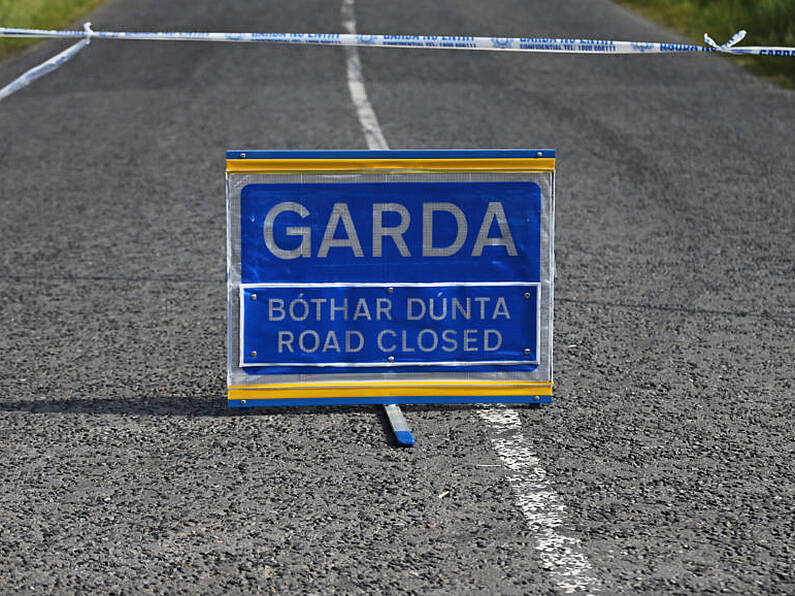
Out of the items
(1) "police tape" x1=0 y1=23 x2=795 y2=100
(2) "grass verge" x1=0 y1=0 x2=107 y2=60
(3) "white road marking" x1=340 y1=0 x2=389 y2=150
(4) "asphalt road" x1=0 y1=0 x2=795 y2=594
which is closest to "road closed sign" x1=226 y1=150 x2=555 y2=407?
(4) "asphalt road" x1=0 y1=0 x2=795 y2=594

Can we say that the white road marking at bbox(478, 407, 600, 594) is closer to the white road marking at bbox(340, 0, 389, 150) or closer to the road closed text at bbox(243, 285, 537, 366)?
the road closed text at bbox(243, 285, 537, 366)

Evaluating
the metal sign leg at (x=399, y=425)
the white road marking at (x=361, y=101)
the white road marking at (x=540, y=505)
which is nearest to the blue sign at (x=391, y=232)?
the metal sign leg at (x=399, y=425)

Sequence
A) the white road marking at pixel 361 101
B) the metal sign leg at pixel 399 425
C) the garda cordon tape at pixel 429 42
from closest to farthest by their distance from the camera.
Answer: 1. the metal sign leg at pixel 399 425
2. the garda cordon tape at pixel 429 42
3. the white road marking at pixel 361 101

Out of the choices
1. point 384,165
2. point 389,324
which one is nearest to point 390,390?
point 389,324

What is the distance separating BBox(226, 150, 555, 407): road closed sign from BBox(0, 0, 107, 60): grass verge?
45.6 ft

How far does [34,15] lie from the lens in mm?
21172

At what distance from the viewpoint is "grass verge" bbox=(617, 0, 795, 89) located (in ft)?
55.7

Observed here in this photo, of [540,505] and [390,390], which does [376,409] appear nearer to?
[390,390]

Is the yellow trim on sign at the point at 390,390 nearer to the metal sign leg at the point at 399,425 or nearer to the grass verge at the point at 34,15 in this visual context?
the metal sign leg at the point at 399,425

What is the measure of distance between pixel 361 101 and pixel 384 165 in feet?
30.2

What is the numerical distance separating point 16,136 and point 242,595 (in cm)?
998

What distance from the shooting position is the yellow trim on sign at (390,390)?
538 centimetres

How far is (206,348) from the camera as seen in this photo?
634cm

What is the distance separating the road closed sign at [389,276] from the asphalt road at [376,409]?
17cm
